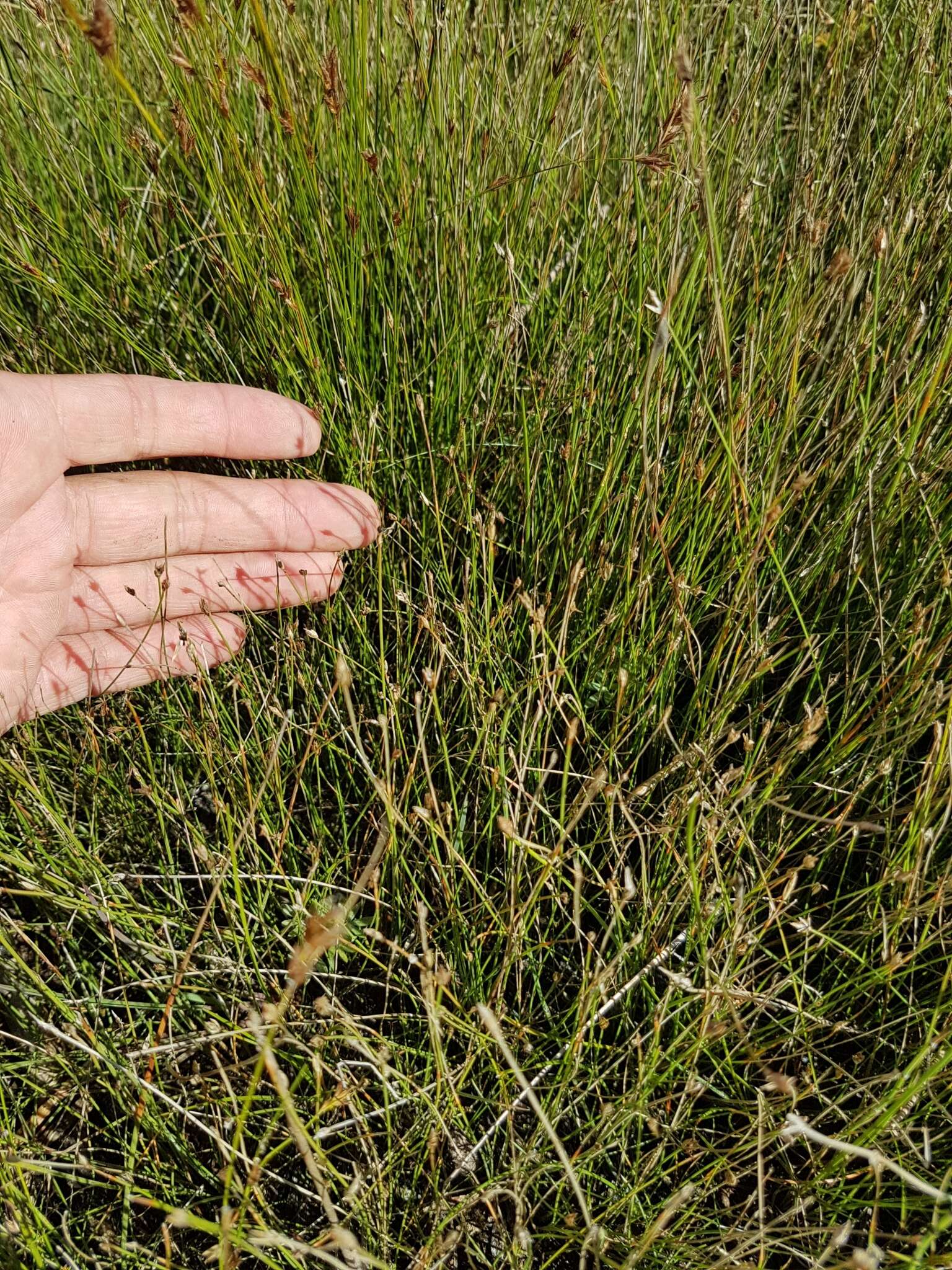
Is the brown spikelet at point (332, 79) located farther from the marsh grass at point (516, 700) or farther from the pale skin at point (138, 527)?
the pale skin at point (138, 527)

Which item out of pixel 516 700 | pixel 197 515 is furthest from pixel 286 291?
pixel 516 700

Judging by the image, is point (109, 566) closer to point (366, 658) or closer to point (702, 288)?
point (366, 658)

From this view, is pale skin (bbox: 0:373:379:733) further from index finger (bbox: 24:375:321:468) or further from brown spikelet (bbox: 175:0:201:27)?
brown spikelet (bbox: 175:0:201:27)

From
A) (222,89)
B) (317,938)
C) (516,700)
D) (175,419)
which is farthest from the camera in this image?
(175,419)

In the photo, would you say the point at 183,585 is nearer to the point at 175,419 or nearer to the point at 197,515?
the point at 197,515

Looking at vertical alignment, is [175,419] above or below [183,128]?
below

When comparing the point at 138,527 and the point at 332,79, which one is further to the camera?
the point at 138,527
